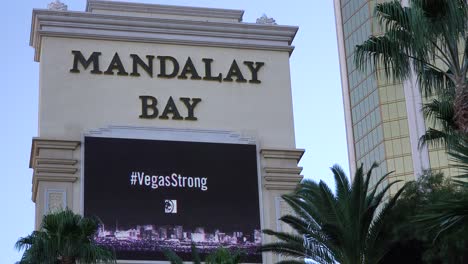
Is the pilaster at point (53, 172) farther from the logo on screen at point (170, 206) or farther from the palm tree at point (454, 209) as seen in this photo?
the palm tree at point (454, 209)

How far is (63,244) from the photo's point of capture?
3228 centimetres

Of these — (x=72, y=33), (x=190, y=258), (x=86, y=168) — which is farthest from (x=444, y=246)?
(x=72, y=33)

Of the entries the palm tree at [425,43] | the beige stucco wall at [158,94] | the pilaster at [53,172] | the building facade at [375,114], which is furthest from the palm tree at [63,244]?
the building facade at [375,114]

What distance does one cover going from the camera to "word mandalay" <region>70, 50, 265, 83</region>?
150 ft

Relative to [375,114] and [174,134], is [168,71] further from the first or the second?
[375,114]

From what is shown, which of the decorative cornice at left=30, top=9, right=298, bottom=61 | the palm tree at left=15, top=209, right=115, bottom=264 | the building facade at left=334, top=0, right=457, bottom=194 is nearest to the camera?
the palm tree at left=15, top=209, right=115, bottom=264

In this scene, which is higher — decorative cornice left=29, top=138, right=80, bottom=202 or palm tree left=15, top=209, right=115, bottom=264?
decorative cornice left=29, top=138, right=80, bottom=202

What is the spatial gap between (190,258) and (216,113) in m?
6.82

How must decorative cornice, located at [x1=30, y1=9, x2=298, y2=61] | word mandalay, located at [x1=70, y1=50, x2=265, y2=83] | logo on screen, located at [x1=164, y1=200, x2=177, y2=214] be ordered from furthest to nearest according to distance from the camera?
decorative cornice, located at [x1=30, y1=9, x2=298, y2=61], word mandalay, located at [x1=70, y1=50, x2=265, y2=83], logo on screen, located at [x1=164, y1=200, x2=177, y2=214]

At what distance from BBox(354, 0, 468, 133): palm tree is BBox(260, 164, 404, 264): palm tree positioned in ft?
16.0

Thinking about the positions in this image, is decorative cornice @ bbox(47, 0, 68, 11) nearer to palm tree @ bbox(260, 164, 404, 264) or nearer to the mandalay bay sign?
the mandalay bay sign

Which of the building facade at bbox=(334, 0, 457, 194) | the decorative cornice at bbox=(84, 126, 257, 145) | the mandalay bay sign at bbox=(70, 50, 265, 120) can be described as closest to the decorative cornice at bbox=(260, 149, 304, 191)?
the decorative cornice at bbox=(84, 126, 257, 145)

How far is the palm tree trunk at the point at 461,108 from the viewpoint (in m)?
27.4

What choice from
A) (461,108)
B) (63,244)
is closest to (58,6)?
(63,244)
